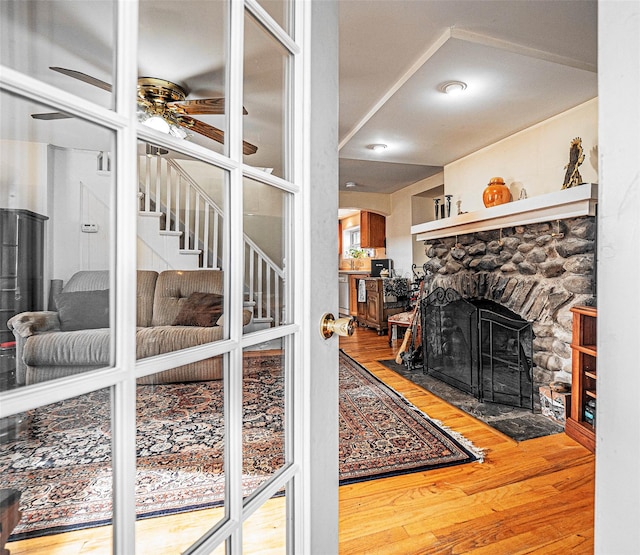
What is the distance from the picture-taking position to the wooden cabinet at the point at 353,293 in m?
6.80

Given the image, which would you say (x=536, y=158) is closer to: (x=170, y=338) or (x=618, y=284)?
(x=618, y=284)

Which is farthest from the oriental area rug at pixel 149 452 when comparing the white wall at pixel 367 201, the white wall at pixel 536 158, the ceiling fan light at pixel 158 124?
the white wall at pixel 367 201

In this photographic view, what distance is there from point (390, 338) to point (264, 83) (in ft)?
14.8

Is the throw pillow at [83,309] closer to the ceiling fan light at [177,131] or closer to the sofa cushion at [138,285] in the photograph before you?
the sofa cushion at [138,285]

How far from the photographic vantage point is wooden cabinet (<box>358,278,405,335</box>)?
5688 millimetres

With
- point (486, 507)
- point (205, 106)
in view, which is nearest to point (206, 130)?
point (205, 106)

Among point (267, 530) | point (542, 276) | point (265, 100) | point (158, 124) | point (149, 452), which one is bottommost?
point (267, 530)

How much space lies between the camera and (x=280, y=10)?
2.42 ft

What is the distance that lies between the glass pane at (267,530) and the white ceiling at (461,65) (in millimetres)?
2103

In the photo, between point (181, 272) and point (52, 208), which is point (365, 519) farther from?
point (52, 208)

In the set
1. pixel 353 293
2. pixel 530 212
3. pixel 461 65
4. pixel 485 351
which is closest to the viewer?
pixel 461 65

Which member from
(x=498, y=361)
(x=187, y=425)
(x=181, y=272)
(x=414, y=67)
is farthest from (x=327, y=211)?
(x=498, y=361)

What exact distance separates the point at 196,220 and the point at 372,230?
21.2 feet

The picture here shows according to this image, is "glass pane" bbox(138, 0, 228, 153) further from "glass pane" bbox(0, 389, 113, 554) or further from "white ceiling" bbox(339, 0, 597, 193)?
"white ceiling" bbox(339, 0, 597, 193)
